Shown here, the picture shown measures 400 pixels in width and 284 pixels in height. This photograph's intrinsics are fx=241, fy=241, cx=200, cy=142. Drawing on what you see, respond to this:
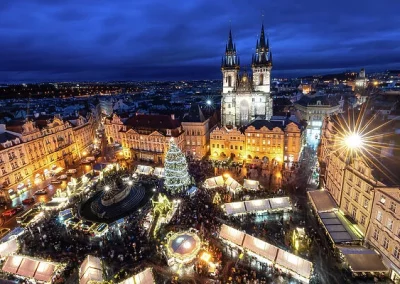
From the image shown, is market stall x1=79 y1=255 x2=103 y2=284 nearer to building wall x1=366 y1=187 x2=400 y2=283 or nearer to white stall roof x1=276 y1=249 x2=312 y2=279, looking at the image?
white stall roof x1=276 y1=249 x2=312 y2=279

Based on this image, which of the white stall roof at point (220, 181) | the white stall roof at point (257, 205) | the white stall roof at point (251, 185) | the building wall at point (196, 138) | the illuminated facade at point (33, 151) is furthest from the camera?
the building wall at point (196, 138)

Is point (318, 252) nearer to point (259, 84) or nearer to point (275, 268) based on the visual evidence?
point (275, 268)

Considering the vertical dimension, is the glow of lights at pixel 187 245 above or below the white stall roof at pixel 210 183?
below

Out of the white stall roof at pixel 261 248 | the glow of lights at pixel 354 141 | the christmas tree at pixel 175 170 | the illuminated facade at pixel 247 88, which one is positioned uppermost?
the illuminated facade at pixel 247 88

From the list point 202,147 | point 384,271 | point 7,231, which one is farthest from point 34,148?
point 384,271

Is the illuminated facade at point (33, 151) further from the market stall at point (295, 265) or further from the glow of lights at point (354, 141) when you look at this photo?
the glow of lights at point (354, 141)

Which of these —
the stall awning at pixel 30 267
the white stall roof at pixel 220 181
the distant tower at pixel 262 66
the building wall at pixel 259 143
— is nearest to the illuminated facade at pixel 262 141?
the building wall at pixel 259 143

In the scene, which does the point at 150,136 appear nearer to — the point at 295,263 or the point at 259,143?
the point at 259,143
